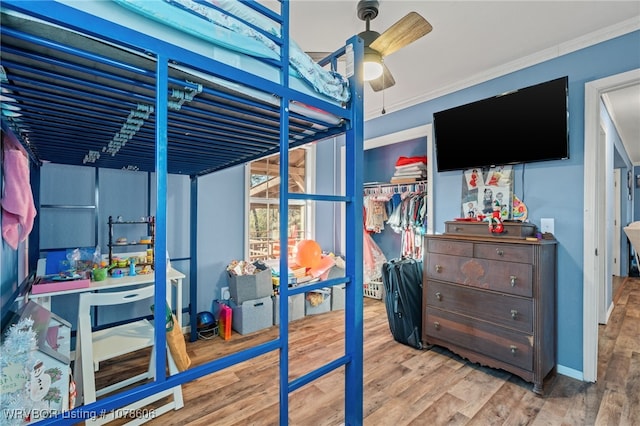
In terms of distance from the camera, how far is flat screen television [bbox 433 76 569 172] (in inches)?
87.4

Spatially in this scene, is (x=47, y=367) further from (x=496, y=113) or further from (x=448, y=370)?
(x=496, y=113)

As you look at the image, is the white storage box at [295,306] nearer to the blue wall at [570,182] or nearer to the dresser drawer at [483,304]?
the dresser drawer at [483,304]

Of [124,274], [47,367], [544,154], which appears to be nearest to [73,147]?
[124,274]

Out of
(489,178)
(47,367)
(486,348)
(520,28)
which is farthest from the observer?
(489,178)

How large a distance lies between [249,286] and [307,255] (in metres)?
0.93

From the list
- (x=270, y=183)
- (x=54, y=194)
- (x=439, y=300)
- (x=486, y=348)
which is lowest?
(x=486, y=348)

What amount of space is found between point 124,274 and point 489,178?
3.23 meters

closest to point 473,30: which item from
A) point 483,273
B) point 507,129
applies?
point 507,129

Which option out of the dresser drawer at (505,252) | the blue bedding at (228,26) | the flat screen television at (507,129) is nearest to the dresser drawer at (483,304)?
the dresser drawer at (505,252)

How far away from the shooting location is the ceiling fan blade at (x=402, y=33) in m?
1.58

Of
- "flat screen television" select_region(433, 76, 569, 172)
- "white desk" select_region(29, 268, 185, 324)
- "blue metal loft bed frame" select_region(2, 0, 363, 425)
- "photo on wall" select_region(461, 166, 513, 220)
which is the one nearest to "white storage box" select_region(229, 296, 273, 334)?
"white desk" select_region(29, 268, 185, 324)

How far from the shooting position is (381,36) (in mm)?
1724

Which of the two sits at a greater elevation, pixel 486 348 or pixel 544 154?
pixel 544 154

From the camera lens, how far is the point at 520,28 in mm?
2068
